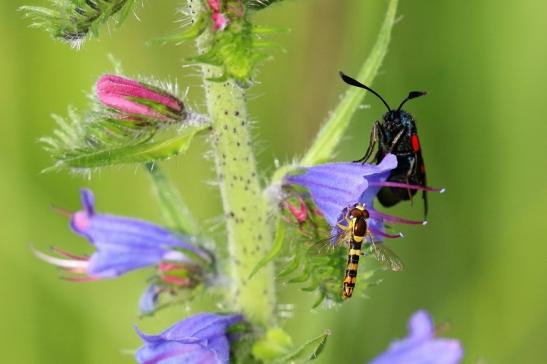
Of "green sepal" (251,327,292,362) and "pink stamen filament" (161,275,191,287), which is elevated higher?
"pink stamen filament" (161,275,191,287)

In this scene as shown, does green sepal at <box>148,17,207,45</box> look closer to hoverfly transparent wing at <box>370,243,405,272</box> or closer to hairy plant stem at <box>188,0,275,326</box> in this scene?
hairy plant stem at <box>188,0,275,326</box>

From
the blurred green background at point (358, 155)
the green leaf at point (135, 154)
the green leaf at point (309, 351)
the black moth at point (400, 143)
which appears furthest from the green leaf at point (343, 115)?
the blurred green background at point (358, 155)

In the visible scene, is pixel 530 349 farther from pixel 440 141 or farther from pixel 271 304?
pixel 271 304

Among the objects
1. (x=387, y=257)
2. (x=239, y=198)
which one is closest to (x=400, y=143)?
(x=387, y=257)

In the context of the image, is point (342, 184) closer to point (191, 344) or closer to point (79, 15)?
point (191, 344)

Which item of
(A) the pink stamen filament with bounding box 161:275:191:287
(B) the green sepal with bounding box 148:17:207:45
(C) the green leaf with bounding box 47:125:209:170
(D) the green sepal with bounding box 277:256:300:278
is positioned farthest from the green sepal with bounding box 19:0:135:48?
(A) the pink stamen filament with bounding box 161:275:191:287

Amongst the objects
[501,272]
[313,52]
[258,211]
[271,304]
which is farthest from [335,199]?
[501,272]
